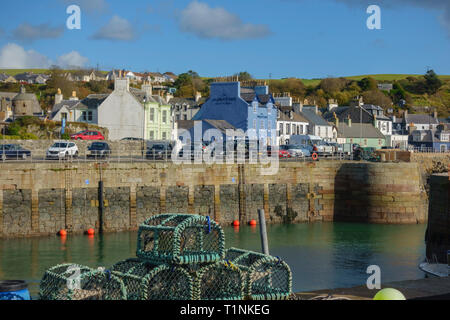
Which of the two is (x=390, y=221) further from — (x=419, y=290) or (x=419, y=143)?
(x=419, y=143)

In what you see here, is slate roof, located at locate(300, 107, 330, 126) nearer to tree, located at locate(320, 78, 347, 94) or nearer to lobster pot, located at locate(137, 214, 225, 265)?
lobster pot, located at locate(137, 214, 225, 265)

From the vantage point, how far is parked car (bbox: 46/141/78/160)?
33.8m

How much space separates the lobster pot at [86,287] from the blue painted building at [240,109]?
137 feet

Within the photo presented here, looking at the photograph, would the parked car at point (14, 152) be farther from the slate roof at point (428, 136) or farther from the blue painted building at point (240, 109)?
the slate roof at point (428, 136)

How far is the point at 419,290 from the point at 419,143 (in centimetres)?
6538

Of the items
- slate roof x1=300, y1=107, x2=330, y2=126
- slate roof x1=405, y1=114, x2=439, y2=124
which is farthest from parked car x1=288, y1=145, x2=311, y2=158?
slate roof x1=405, y1=114, x2=439, y2=124

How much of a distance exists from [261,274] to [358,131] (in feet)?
196

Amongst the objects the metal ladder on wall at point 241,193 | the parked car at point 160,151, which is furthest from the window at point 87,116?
the metal ladder on wall at point 241,193

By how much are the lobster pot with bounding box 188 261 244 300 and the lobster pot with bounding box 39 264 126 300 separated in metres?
1.52

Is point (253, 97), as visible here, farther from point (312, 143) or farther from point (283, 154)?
point (283, 154)

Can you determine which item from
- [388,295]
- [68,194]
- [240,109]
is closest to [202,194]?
[68,194]

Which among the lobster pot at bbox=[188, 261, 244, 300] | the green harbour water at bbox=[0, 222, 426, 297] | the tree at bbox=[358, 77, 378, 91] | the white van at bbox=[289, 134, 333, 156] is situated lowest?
the green harbour water at bbox=[0, 222, 426, 297]

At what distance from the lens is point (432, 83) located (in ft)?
420

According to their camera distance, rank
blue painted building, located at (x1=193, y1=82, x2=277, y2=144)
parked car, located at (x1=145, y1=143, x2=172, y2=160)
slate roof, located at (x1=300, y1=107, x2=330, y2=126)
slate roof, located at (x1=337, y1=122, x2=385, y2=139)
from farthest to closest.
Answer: slate roof, located at (x1=337, y1=122, x2=385, y2=139)
slate roof, located at (x1=300, y1=107, x2=330, y2=126)
blue painted building, located at (x1=193, y1=82, x2=277, y2=144)
parked car, located at (x1=145, y1=143, x2=172, y2=160)
